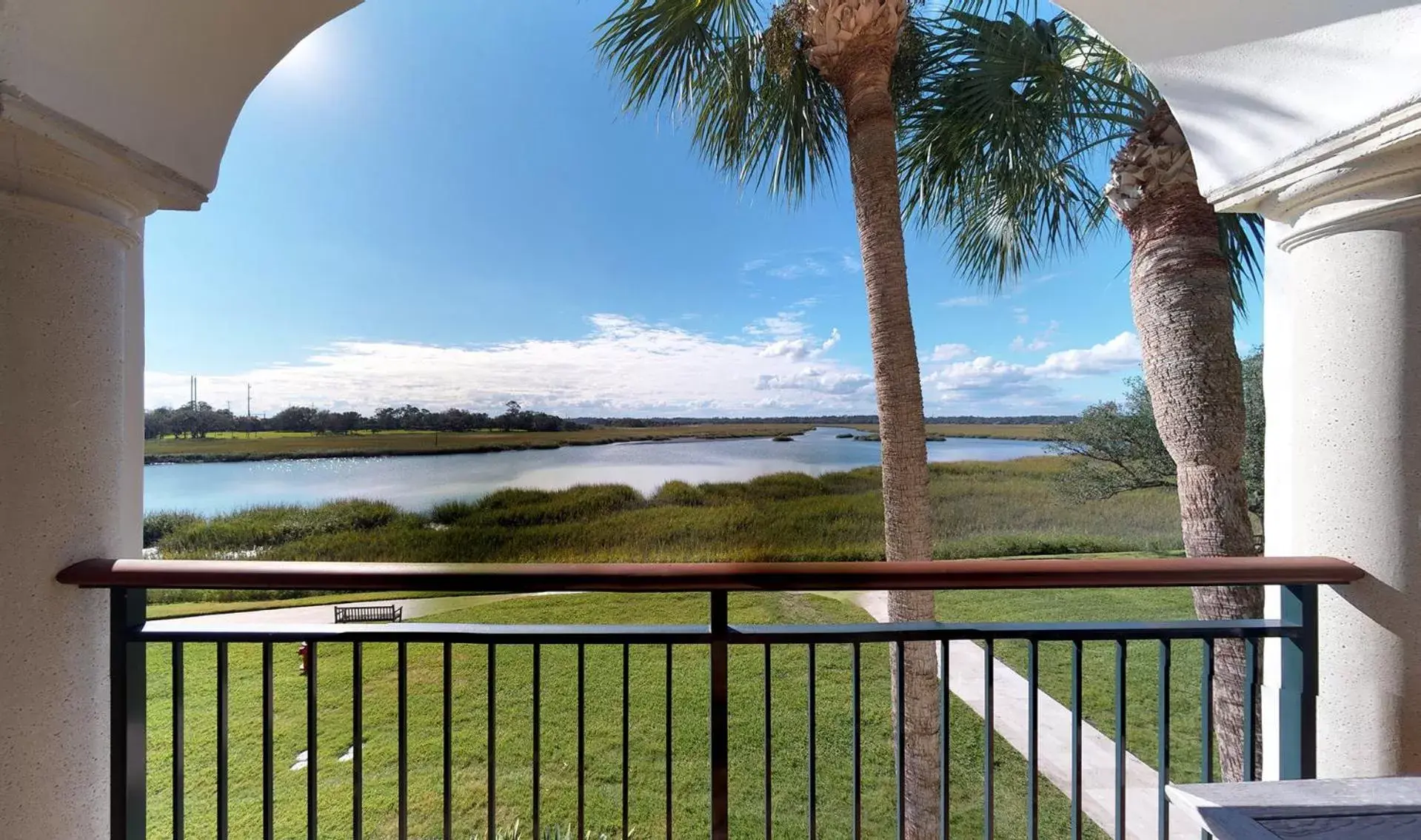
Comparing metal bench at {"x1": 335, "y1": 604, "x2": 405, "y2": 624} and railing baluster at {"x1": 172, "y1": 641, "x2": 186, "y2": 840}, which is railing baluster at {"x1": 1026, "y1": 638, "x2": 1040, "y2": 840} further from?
metal bench at {"x1": 335, "y1": 604, "x2": 405, "y2": 624}

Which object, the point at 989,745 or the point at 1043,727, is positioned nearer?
the point at 989,745

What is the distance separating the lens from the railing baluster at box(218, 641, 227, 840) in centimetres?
116

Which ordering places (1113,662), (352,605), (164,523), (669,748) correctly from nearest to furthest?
1. (669,748)
2. (164,523)
3. (352,605)
4. (1113,662)

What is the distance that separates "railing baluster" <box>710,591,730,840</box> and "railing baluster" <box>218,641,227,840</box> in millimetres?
1173

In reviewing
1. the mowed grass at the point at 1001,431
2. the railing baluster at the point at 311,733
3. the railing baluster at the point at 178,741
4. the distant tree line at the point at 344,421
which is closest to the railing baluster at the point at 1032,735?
the railing baluster at the point at 311,733

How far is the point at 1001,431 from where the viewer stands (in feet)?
14.7

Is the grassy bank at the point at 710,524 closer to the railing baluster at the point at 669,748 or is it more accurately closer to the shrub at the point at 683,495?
the shrub at the point at 683,495

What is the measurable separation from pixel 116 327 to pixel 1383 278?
2934 millimetres

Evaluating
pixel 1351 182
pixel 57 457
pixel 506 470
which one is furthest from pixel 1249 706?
pixel 506 470

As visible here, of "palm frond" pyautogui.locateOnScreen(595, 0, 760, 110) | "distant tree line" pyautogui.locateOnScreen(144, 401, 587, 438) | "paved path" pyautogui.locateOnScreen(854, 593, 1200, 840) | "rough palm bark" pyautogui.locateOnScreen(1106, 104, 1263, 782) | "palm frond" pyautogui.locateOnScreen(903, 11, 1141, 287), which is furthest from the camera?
"distant tree line" pyautogui.locateOnScreen(144, 401, 587, 438)

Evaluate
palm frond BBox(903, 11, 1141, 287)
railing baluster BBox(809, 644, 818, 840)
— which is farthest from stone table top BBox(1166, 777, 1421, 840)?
palm frond BBox(903, 11, 1141, 287)

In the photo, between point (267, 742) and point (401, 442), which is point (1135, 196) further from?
point (401, 442)

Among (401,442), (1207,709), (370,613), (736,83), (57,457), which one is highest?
(736,83)

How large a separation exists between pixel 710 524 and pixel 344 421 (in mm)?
3657
